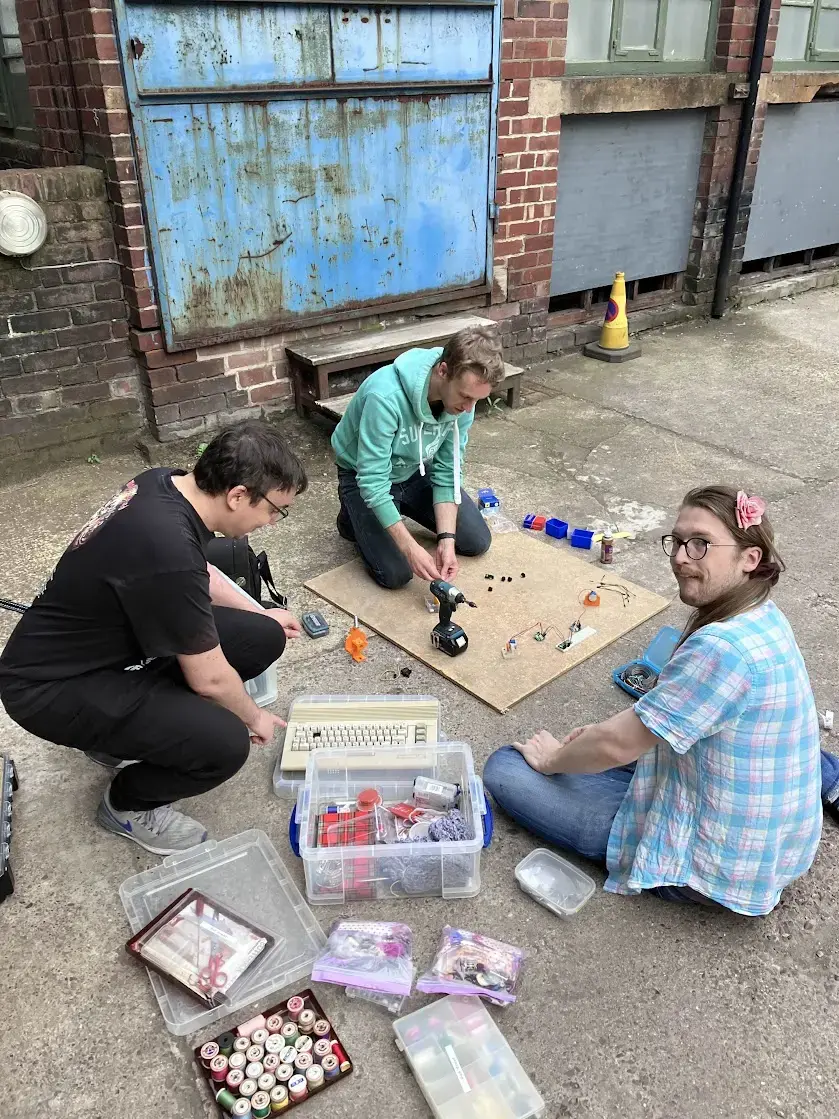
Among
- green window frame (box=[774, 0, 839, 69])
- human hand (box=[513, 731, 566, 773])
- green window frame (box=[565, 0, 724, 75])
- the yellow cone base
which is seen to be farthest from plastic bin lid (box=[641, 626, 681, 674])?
green window frame (box=[774, 0, 839, 69])

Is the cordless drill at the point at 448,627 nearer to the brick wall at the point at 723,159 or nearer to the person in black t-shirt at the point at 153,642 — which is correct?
the person in black t-shirt at the point at 153,642

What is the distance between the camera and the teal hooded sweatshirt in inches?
135

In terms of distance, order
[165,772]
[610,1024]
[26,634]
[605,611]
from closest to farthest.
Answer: [610,1024] < [26,634] < [165,772] < [605,611]

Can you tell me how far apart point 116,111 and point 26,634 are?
3.10 metres

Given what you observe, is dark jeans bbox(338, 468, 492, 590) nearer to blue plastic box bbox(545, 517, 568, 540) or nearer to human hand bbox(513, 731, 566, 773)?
blue plastic box bbox(545, 517, 568, 540)

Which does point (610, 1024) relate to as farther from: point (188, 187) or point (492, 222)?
point (492, 222)

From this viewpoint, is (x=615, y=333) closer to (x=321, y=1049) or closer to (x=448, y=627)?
(x=448, y=627)

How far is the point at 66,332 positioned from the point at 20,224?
1.87ft

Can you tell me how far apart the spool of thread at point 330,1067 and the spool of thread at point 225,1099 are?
20 cm

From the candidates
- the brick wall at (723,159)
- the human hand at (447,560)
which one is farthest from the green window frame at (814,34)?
the human hand at (447,560)

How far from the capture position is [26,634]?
218 centimetres

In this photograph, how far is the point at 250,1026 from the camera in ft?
6.38

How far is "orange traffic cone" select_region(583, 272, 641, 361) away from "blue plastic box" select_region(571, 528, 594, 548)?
2976 mm

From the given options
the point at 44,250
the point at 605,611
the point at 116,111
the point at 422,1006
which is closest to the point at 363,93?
the point at 116,111
